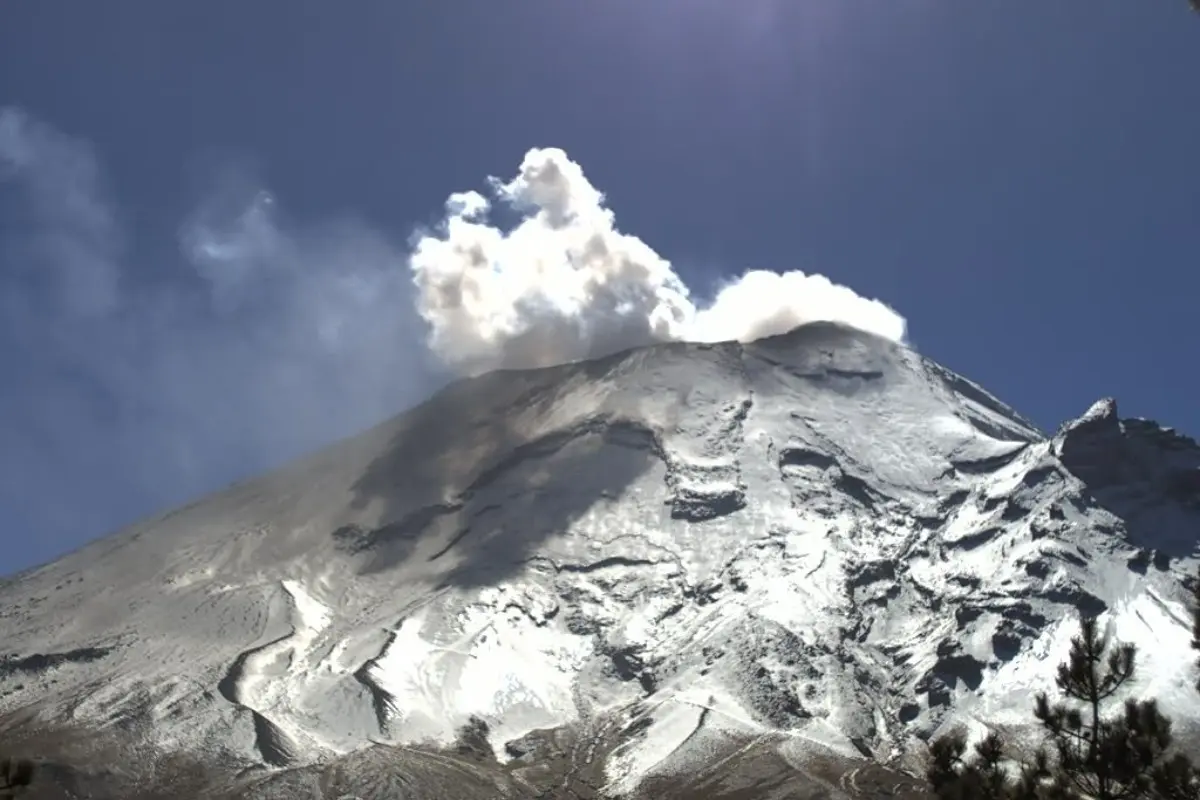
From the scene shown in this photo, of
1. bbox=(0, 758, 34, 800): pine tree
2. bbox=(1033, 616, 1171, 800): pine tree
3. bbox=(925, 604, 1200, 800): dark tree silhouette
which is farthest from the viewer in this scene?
bbox=(0, 758, 34, 800): pine tree

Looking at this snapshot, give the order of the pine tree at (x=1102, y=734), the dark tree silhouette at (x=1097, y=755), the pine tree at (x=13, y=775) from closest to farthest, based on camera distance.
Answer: the dark tree silhouette at (x=1097, y=755) → the pine tree at (x=1102, y=734) → the pine tree at (x=13, y=775)

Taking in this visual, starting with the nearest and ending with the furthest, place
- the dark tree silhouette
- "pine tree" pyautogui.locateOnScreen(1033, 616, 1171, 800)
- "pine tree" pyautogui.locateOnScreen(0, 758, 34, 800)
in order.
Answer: the dark tree silhouette < "pine tree" pyautogui.locateOnScreen(1033, 616, 1171, 800) < "pine tree" pyautogui.locateOnScreen(0, 758, 34, 800)

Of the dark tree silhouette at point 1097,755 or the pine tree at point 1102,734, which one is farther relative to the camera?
the pine tree at point 1102,734

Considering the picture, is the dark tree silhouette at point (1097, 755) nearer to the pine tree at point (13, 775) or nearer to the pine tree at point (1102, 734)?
the pine tree at point (1102, 734)

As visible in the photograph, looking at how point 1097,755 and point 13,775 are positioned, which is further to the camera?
point 13,775

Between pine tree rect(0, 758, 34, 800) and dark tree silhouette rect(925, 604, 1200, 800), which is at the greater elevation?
pine tree rect(0, 758, 34, 800)

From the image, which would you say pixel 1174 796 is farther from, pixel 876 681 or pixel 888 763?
pixel 876 681

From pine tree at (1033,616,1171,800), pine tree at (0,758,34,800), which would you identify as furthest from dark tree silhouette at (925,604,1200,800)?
pine tree at (0,758,34,800)

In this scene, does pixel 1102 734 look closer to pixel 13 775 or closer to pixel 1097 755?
pixel 1097 755

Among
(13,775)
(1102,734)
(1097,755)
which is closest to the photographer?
(1097,755)

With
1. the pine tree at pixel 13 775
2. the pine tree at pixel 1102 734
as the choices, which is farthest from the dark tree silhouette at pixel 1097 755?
the pine tree at pixel 13 775

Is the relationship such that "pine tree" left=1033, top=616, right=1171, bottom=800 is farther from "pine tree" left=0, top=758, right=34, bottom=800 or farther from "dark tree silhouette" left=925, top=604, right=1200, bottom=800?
"pine tree" left=0, top=758, right=34, bottom=800

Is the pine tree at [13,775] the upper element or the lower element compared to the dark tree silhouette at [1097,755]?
upper

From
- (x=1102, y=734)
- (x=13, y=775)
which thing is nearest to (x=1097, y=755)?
(x=1102, y=734)
